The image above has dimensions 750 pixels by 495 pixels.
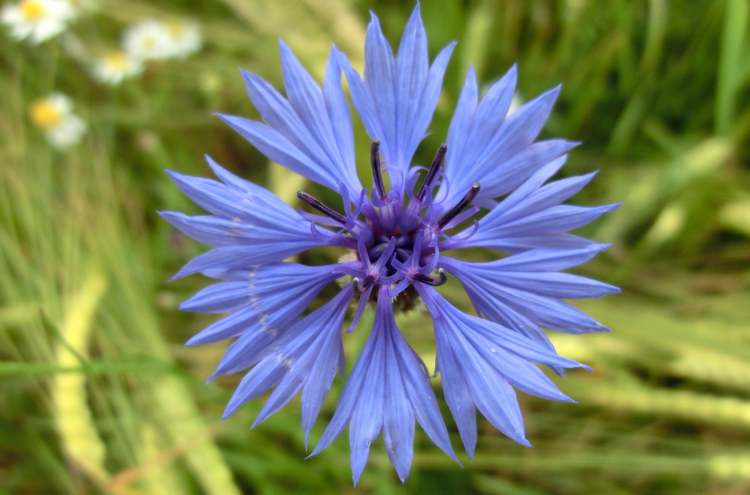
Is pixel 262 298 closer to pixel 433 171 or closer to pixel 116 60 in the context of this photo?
pixel 433 171

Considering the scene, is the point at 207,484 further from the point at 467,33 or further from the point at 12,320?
the point at 467,33

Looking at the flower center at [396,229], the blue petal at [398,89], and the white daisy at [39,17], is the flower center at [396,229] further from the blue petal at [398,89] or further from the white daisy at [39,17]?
the white daisy at [39,17]

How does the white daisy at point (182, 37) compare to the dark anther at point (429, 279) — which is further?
the white daisy at point (182, 37)

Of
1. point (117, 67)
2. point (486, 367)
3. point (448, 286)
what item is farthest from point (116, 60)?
point (486, 367)

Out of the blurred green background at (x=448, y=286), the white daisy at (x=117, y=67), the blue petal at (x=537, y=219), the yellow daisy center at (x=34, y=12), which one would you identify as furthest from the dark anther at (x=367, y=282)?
the yellow daisy center at (x=34, y=12)

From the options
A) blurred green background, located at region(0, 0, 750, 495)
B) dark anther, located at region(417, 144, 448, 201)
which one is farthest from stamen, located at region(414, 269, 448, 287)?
blurred green background, located at region(0, 0, 750, 495)

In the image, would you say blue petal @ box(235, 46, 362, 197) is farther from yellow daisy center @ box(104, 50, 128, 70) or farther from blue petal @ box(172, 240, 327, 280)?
yellow daisy center @ box(104, 50, 128, 70)

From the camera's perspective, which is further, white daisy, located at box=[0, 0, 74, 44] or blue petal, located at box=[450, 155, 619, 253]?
white daisy, located at box=[0, 0, 74, 44]

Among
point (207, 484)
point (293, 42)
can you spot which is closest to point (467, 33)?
point (293, 42)
